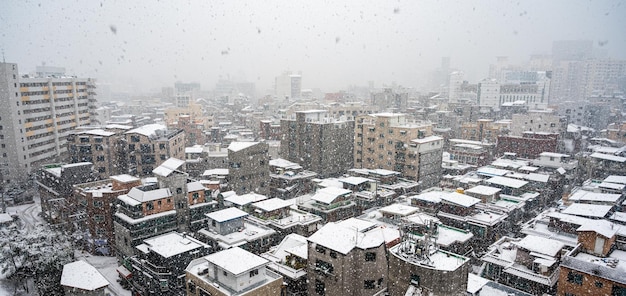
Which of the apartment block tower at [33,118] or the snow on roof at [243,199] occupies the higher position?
the apartment block tower at [33,118]

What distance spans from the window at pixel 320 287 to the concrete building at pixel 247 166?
49.3 ft

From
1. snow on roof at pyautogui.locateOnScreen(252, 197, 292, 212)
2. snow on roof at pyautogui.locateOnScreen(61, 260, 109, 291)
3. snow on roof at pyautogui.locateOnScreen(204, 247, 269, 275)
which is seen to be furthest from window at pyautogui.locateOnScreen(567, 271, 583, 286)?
snow on roof at pyautogui.locateOnScreen(61, 260, 109, 291)

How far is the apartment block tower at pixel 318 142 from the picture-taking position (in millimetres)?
35531

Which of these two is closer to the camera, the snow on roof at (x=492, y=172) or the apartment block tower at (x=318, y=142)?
the snow on roof at (x=492, y=172)

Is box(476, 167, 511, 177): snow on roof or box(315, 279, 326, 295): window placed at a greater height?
box(476, 167, 511, 177): snow on roof

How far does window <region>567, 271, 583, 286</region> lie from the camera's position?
46.5 ft

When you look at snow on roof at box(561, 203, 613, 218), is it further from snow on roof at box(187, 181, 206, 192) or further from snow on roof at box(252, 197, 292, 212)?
snow on roof at box(187, 181, 206, 192)

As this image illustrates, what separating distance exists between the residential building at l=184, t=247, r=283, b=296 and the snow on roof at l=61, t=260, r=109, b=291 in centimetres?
431

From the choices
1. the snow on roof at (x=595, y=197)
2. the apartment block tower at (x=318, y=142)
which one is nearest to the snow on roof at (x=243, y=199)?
the apartment block tower at (x=318, y=142)

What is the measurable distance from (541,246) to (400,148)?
55.6 ft

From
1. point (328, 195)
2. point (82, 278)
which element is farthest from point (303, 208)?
point (82, 278)

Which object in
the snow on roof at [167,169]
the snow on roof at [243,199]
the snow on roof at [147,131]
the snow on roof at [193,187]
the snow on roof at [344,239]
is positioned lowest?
the snow on roof at [243,199]

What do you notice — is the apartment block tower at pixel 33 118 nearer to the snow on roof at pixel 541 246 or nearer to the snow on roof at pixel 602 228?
the snow on roof at pixel 541 246

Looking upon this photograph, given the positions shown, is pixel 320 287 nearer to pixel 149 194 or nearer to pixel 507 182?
pixel 149 194
